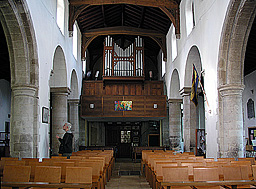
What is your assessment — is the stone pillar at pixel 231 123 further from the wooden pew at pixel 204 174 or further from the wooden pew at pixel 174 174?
the wooden pew at pixel 174 174

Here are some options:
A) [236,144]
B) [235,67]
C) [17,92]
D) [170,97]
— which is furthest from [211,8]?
[170,97]

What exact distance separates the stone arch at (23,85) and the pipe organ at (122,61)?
8597 mm

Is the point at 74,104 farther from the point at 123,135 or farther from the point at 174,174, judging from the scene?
the point at 174,174

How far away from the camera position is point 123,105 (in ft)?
54.8

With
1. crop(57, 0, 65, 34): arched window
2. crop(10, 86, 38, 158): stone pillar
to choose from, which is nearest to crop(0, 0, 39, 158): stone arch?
crop(10, 86, 38, 158): stone pillar

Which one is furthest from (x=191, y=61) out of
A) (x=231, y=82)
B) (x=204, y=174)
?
(x=204, y=174)

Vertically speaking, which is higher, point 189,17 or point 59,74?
point 189,17

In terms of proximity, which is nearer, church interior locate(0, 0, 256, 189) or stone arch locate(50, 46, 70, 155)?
church interior locate(0, 0, 256, 189)

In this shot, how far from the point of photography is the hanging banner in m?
16.6

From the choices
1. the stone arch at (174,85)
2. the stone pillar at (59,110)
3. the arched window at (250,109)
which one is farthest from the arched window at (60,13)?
the arched window at (250,109)

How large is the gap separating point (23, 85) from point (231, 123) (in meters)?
5.56

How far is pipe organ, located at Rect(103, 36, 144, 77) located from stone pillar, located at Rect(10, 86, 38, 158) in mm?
8814

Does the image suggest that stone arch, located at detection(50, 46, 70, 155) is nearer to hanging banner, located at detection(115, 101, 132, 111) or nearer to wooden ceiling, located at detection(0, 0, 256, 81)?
wooden ceiling, located at detection(0, 0, 256, 81)

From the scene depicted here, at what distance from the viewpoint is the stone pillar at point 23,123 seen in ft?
25.9
